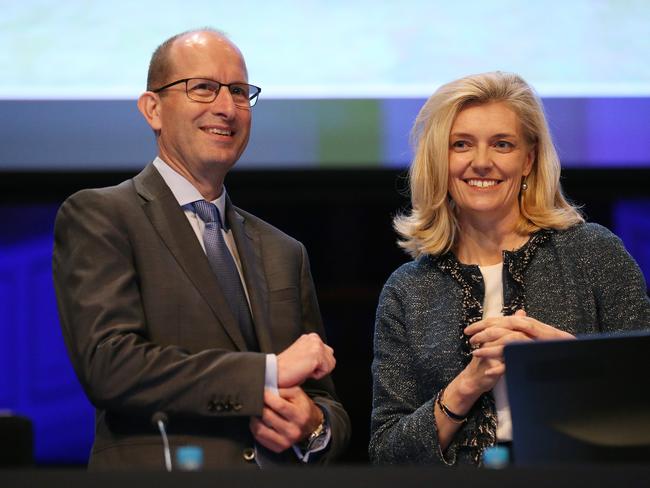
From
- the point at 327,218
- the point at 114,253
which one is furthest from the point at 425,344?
the point at 327,218

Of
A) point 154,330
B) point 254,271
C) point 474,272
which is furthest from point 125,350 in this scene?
point 474,272

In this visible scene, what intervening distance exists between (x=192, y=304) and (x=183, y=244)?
0.51 feet

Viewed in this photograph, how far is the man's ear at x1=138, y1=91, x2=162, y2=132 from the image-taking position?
256 cm

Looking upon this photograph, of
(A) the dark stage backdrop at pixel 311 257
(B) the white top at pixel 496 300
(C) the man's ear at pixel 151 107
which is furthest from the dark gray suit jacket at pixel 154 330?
(A) the dark stage backdrop at pixel 311 257

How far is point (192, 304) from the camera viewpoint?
2.28m

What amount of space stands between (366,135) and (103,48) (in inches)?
39.7

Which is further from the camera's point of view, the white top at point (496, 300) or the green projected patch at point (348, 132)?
the green projected patch at point (348, 132)

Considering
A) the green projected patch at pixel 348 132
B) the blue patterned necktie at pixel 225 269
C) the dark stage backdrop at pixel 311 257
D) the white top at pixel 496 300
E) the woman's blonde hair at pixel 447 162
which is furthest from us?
the dark stage backdrop at pixel 311 257

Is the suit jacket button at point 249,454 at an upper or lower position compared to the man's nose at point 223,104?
lower

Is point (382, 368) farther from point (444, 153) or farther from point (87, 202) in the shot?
point (87, 202)

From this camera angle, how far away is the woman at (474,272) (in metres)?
2.49

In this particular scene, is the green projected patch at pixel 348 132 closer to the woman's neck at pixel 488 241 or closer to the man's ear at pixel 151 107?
the woman's neck at pixel 488 241

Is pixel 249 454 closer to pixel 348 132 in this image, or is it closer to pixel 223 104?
pixel 223 104

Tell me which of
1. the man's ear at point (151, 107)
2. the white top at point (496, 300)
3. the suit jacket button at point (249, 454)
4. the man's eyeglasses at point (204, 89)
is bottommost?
the suit jacket button at point (249, 454)
